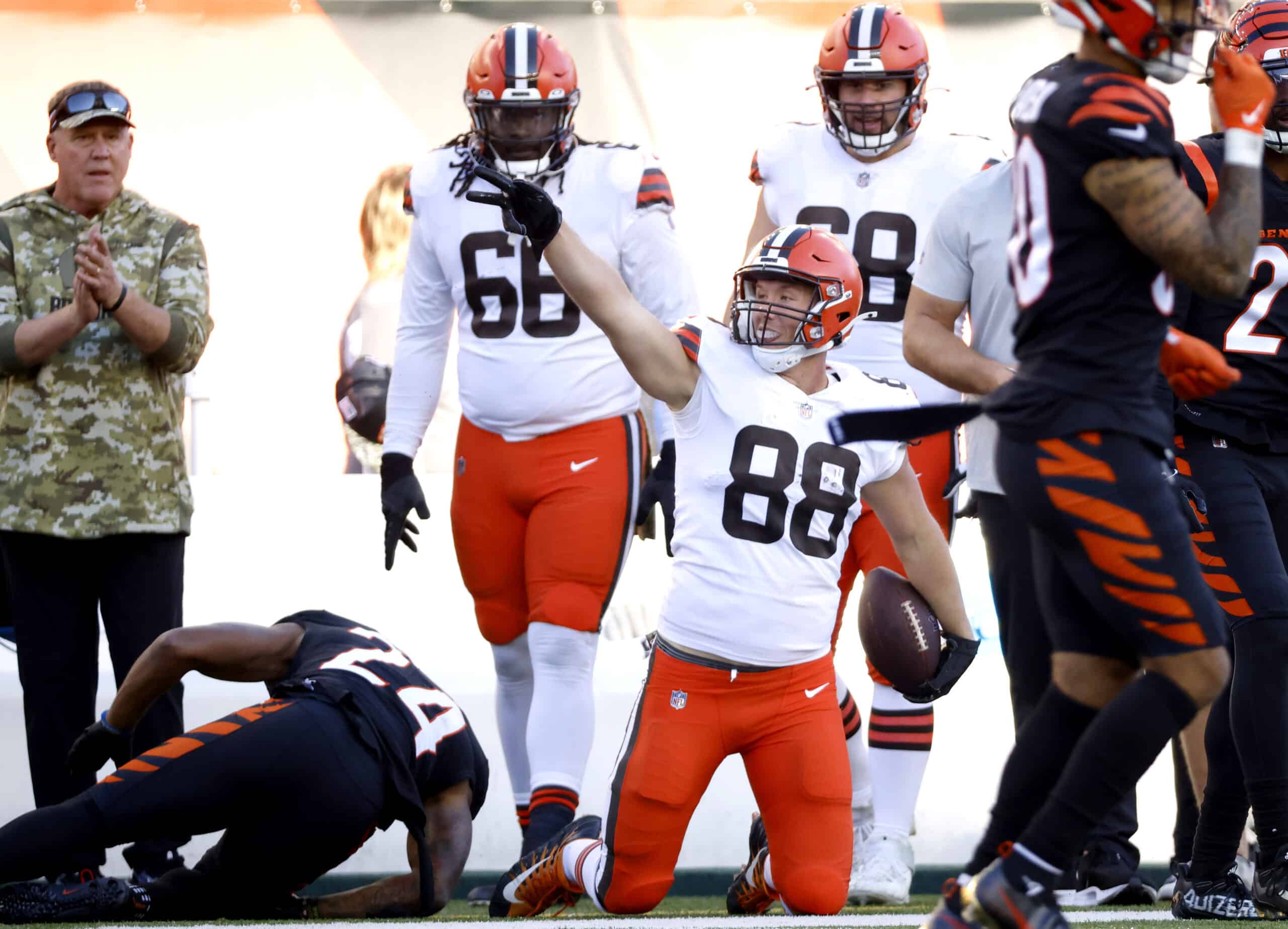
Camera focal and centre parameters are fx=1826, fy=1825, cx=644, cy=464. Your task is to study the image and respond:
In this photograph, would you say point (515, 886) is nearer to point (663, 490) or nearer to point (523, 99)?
point (663, 490)

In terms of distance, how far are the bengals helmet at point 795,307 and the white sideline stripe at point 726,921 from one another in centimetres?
104

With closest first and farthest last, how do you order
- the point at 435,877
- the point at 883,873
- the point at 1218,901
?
the point at 1218,901 < the point at 435,877 < the point at 883,873

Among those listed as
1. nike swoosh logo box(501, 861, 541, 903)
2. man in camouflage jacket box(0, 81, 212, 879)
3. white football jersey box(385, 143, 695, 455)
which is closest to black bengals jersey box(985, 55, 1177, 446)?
nike swoosh logo box(501, 861, 541, 903)

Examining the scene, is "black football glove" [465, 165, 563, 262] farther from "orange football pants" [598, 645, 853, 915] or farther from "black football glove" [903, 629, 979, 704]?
"black football glove" [903, 629, 979, 704]

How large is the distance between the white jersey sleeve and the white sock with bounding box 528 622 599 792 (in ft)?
2.27

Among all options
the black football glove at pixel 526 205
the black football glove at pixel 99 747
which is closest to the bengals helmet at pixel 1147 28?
the black football glove at pixel 526 205

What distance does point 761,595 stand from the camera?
3.45m

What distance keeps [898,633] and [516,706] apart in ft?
4.37

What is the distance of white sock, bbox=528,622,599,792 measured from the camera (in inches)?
161

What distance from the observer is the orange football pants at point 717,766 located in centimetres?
343

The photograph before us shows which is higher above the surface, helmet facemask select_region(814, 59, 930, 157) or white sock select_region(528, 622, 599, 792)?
helmet facemask select_region(814, 59, 930, 157)

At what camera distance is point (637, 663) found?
5.05 metres

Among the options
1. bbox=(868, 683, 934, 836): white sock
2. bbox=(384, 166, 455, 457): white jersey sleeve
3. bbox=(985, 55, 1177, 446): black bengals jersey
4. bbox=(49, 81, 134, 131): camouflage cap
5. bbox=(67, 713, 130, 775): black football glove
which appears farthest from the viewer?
bbox=(384, 166, 455, 457): white jersey sleeve

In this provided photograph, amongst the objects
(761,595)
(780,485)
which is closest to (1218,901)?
(761,595)
